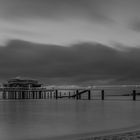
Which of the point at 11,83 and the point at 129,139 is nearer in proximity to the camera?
the point at 129,139

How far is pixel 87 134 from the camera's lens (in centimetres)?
2186

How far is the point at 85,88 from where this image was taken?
148 meters

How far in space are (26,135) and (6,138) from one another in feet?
5.64

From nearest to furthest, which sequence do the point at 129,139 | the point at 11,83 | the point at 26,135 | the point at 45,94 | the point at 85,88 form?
1. the point at 129,139
2. the point at 26,135
3. the point at 85,88
4. the point at 45,94
5. the point at 11,83

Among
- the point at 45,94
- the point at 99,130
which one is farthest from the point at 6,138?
the point at 45,94

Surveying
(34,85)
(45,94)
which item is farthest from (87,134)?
(34,85)

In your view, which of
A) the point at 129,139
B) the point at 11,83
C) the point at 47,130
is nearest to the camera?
the point at 129,139

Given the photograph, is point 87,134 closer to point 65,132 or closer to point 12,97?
point 65,132

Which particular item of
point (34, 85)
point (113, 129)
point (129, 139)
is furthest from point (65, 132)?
point (34, 85)

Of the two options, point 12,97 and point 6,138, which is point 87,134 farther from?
point 12,97

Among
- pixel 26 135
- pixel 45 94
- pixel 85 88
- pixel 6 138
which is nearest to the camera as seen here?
pixel 6 138

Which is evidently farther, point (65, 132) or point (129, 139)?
point (65, 132)

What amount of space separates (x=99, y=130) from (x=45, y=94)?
146677 mm

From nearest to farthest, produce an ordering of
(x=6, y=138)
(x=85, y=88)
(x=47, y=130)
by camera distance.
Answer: (x=6, y=138) → (x=47, y=130) → (x=85, y=88)
